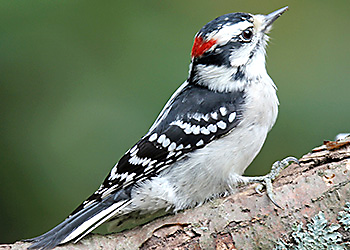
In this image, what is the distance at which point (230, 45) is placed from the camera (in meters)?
2.81

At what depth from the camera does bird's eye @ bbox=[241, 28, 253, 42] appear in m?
2.83

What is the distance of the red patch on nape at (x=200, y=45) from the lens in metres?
2.76

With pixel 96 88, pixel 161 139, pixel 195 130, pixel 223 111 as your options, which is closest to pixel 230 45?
pixel 223 111


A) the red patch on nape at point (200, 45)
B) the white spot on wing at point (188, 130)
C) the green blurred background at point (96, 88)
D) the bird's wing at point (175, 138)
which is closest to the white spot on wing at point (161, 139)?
the bird's wing at point (175, 138)

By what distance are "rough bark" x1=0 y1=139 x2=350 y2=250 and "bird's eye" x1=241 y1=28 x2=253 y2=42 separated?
769mm

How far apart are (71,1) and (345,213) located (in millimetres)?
2483

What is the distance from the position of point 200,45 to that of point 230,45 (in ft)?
0.56

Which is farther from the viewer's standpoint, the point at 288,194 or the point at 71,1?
the point at 71,1

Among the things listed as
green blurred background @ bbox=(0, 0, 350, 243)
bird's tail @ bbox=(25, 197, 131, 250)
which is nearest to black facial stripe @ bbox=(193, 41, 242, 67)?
green blurred background @ bbox=(0, 0, 350, 243)

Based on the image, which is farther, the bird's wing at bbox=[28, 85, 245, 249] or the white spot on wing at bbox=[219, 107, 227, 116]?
the white spot on wing at bbox=[219, 107, 227, 116]

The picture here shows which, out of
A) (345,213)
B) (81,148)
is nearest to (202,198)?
(345,213)

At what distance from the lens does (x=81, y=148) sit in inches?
140

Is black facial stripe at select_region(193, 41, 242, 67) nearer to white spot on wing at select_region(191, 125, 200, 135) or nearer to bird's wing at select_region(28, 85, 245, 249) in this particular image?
bird's wing at select_region(28, 85, 245, 249)

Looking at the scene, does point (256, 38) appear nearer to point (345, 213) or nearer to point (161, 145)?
point (161, 145)
